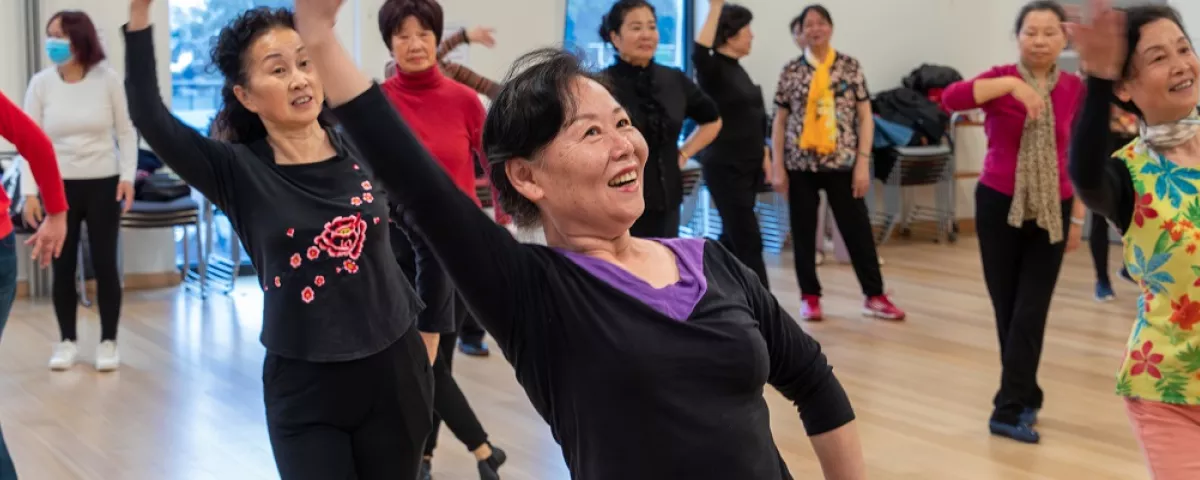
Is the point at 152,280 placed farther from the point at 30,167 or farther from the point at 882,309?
the point at 30,167

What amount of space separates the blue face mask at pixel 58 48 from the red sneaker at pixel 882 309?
4.23 meters

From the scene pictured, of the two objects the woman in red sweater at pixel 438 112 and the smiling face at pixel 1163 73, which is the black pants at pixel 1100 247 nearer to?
the woman in red sweater at pixel 438 112

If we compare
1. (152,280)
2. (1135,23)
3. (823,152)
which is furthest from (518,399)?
(152,280)

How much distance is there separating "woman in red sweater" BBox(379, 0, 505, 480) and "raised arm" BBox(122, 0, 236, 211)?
1.35 m

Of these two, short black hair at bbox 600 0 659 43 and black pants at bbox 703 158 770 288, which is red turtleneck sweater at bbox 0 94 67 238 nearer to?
short black hair at bbox 600 0 659 43

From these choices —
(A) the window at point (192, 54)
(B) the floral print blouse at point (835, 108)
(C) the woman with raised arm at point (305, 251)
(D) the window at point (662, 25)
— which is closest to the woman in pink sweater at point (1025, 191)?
(B) the floral print blouse at point (835, 108)

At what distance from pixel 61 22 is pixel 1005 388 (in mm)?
4459

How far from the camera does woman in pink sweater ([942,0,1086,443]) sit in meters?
4.67

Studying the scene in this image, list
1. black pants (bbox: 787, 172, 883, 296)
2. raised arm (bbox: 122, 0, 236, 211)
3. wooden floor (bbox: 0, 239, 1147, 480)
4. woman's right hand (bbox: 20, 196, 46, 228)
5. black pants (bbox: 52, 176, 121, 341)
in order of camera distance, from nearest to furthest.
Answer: raised arm (bbox: 122, 0, 236, 211), wooden floor (bbox: 0, 239, 1147, 480), woman's right hand (bbox: 20, 196, 46, 228), black pants (bbox: 52, 176, 121, 341), black pants (bbox: 787, 172, 883, 296)

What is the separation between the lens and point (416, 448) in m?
2.84

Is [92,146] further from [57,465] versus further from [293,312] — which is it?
[293,312]

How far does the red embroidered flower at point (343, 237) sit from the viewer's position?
2826 millimetres

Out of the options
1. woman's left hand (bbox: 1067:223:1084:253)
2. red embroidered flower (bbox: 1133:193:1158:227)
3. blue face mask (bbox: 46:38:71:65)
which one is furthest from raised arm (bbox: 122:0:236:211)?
blue face mask (bbox: 46:38:71:65)

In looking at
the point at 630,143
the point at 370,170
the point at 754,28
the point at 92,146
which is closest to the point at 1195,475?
the point at 630,143
